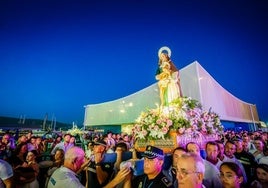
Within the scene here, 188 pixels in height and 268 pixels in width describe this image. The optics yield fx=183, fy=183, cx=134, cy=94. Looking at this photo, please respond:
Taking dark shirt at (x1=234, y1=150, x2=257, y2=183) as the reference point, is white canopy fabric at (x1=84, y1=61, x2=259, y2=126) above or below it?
above

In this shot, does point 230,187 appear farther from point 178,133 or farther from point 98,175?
point 178,133

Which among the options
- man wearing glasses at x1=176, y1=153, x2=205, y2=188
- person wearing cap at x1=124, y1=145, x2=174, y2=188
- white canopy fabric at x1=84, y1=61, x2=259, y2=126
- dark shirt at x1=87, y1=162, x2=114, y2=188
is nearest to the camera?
man wearing glasses at x1=176, y1=153, x2=205, y2=188

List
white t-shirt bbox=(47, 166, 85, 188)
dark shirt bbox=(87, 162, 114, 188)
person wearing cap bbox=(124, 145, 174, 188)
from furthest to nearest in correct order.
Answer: dark shirt bbox=(87, 162, 114, 188), person wearing cap bbox=(124, 145, 174, 188), white t-shirt bbox=(47, 166, 85, 188)

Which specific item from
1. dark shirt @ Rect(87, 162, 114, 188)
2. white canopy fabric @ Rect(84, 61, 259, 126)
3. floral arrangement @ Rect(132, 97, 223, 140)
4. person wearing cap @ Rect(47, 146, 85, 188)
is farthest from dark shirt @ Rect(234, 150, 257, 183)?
white canopy fabric @ Rect(84, 61, 259, 126)

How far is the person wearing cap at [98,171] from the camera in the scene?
116 inches

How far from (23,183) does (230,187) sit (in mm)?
3151

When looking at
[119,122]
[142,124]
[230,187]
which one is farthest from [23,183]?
[119,122]

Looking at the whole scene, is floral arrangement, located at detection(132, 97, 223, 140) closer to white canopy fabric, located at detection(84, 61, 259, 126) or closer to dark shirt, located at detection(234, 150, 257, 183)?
dark shirt, located at detection(234, 150, 257, 183)

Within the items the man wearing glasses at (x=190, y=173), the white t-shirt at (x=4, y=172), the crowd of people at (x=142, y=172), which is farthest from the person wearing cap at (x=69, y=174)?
the man wearing glasses at (x=190, y=173)

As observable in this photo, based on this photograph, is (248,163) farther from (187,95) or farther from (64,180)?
(187,95)

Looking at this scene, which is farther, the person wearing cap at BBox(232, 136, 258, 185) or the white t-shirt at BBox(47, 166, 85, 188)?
the person wearing cap at BBox(232, 136, 258, 185)

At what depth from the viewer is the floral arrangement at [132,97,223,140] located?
5.60 metres

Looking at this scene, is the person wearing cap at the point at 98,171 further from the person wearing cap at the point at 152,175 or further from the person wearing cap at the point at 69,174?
the person wearing cap at the point at 152,175

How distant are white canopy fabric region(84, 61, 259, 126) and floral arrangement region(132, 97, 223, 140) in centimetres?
1327
